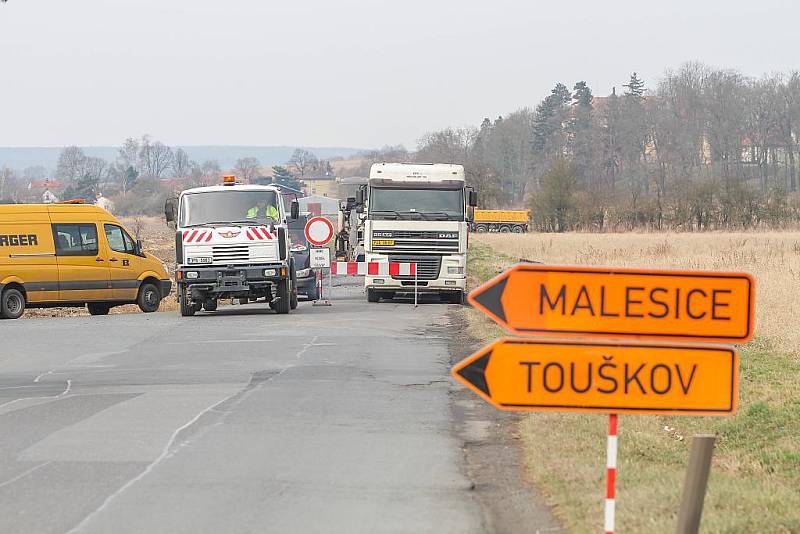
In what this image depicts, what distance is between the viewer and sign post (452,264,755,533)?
6.02m

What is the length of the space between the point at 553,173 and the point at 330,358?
77134 mm

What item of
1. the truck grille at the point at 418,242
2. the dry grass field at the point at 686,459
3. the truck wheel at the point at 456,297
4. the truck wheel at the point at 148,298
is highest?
the truck grille at the point at 418,242

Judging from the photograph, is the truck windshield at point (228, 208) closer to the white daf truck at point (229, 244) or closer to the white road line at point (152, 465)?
the white daf truck at point (229, 244)

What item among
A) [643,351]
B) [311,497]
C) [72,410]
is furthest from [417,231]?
[643,351]

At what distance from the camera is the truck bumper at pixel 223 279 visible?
24.7 m

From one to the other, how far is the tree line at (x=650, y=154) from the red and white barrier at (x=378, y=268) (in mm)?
51221

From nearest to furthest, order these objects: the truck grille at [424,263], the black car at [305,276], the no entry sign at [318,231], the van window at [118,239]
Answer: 1. the van window at [118,239]
2. the truck grille at [424,263]
3. the no entry sign at [318,231]
4. the black car at [305,276]

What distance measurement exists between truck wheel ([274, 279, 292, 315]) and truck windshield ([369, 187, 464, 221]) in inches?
144

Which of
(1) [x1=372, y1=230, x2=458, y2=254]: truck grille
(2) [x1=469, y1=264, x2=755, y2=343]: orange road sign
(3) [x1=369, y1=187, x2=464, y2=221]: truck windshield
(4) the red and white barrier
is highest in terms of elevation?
(2) [x1=469, y1=264, x2=755, y2=343]: orange road sign

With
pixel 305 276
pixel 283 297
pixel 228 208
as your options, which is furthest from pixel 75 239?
pixel 305 276

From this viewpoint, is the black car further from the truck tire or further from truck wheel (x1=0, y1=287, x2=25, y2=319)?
truck wheel (x1=0, y1=287, x2=25, y2=319)

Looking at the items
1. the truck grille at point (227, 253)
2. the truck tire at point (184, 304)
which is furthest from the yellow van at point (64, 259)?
the truck grille at point (227, 253)

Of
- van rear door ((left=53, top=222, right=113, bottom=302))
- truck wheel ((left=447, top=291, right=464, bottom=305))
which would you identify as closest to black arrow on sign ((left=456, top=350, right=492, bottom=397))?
van rear door ((left=53, top=222, right=113, bottom=302))

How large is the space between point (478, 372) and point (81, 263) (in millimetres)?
21439
